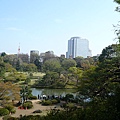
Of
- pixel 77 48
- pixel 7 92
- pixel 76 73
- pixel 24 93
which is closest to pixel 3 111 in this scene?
pixel 7 92

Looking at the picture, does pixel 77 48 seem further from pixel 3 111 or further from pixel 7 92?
pixel 3 111

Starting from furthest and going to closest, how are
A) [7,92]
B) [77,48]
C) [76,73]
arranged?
1. [77,48]
2. [76,73]
3. [7,92]

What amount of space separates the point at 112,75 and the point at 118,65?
0.54 metres

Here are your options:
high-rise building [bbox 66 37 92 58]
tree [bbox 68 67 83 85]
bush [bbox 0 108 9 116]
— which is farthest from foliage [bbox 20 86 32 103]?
high-rise building [bbox 66 37 92 58]

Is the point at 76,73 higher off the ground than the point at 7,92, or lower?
higher

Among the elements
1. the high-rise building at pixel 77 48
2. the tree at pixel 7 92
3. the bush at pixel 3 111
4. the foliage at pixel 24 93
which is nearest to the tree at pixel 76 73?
the foliage at pixel 24 93

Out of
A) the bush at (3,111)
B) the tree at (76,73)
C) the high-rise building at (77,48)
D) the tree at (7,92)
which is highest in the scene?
the high-rise building at (77,48)

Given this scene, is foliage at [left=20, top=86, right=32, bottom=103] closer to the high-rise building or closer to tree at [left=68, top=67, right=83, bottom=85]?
tree at [left=68, top=67, right=83, bottom=85]

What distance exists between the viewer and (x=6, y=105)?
1520 centimetres

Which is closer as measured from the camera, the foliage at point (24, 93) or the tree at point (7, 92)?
the tree at point (7, 92)

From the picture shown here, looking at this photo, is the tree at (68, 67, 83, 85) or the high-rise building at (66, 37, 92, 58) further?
the high-rise building at (66, 37, 92, 58)

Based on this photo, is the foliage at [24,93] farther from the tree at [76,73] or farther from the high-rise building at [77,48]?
the high-rise building at [77,48]

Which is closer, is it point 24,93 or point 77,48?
point 24,93

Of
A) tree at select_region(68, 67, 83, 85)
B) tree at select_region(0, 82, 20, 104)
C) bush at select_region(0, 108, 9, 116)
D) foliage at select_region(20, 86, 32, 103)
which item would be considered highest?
tree at select_region(68, 67, 83, 85)
